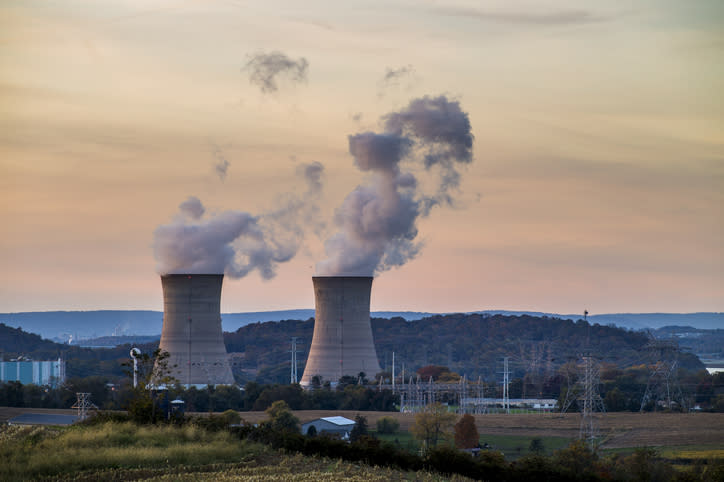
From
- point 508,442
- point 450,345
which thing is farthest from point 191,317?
point 450,345

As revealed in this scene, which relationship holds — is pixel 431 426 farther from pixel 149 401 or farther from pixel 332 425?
pixel 149 401

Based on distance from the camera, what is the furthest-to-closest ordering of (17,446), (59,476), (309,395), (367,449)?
(309,395) < (367,449) < (17,446) < (59,476)

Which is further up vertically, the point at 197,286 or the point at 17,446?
the point at 197,286

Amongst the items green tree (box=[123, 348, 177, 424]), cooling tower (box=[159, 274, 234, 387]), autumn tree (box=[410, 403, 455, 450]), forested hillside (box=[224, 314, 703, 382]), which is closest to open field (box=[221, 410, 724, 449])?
autumn tree (box=[410, 403, 455, 450])

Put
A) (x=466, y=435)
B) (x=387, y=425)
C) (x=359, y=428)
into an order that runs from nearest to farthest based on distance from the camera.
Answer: (x=466, y=435)
(x=359, y=428)
(x=387, y=425)

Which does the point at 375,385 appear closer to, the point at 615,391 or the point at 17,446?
the point at 615,391

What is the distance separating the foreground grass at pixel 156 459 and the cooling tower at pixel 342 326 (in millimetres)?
20268

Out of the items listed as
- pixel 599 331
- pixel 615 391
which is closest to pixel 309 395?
pixel 615 391

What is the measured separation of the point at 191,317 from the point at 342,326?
647cm

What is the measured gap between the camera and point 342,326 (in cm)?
3706

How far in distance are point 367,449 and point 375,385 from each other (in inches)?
1054

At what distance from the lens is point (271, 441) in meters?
16.4

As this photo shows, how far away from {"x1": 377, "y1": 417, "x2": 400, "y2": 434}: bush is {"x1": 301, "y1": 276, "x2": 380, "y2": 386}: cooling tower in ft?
12.3

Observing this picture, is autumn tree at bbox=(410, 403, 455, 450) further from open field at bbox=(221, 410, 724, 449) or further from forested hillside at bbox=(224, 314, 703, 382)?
forested hillside at bbox=(224, 314, 703, 382)
